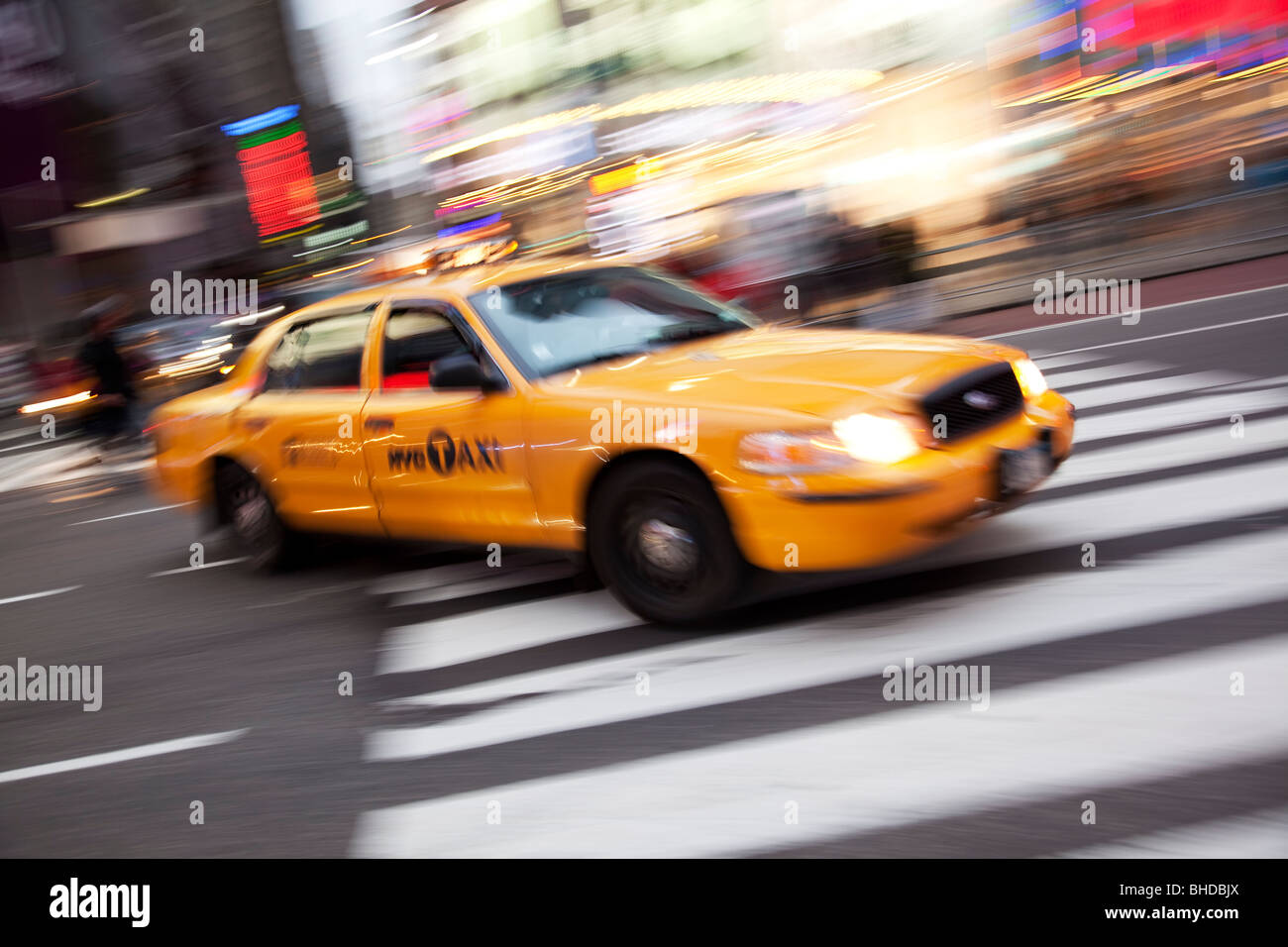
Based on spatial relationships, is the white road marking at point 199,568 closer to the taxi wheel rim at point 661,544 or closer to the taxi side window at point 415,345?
the taxi side window at point 415,345

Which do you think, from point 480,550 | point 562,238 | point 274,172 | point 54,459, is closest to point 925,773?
point 480,550

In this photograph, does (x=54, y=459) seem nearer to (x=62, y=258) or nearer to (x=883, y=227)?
(x=883, y=227)

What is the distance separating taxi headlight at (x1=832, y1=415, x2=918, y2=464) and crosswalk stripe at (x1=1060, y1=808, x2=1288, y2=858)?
5.73 feet

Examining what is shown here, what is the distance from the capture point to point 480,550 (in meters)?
7.14

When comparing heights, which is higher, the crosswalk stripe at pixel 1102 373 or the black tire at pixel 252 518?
the crosswalk stripe at pixel 1102 373

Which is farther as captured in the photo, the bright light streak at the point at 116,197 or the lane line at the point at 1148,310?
the bright light streak at the point at 116,197

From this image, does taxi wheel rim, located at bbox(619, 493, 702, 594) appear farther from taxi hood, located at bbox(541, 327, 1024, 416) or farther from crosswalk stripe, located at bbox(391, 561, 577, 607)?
crosswalk stripe, located at bbox(391, 561, 577, 607)

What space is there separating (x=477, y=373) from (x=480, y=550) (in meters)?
2.04

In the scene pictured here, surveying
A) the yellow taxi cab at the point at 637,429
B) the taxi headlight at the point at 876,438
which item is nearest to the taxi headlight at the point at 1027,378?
the yellow taxi cab at the point at 637,429

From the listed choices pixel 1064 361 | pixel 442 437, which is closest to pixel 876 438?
pixel 442 437

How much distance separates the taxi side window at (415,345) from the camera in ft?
18.8

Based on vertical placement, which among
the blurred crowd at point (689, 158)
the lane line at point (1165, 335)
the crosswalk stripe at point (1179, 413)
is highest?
the blurred crowd at point (689, 158)

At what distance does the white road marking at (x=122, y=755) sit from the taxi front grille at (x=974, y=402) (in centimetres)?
297

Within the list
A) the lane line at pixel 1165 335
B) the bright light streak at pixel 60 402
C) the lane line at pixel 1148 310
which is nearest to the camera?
the lane line at pixel 1165 335
